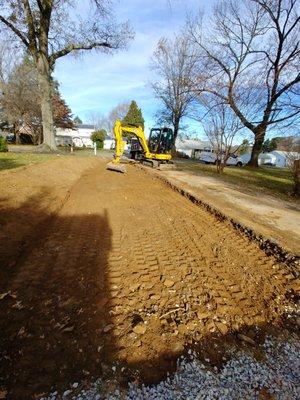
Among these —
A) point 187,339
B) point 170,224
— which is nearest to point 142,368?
point 187,339

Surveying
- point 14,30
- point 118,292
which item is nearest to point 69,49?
point 14,30

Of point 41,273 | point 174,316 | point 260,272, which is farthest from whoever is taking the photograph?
point 260,272

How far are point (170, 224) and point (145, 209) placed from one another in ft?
3.83

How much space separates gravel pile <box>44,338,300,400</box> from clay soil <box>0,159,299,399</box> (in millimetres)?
128

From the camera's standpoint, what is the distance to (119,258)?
413 cm

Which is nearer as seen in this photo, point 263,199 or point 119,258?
point 119,258

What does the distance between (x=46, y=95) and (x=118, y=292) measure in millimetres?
20076

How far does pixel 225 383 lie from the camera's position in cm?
225

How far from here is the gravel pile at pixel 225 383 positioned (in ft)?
6.82

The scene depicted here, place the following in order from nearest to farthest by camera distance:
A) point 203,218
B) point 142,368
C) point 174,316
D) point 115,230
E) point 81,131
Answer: point 142,368 < point 174,316 < point 115,230 < point 203,218 < point 81,131

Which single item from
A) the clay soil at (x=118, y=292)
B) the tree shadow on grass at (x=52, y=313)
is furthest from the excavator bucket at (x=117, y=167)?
the tree shadow on grass at (x=52, y=313)

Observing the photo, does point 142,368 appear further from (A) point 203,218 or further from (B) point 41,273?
(A) point 203,218

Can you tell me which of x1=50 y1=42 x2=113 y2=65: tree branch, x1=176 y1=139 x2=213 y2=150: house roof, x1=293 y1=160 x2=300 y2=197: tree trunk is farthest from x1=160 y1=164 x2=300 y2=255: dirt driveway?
x1=176 y1=139 x2=213 y2=150: house roof

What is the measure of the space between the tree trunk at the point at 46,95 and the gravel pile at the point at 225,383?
20.3 meters
